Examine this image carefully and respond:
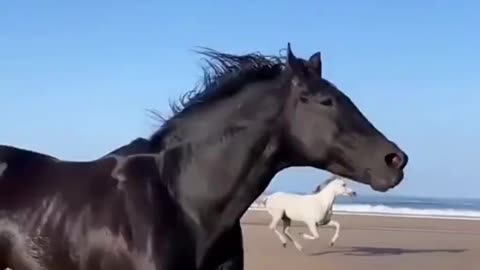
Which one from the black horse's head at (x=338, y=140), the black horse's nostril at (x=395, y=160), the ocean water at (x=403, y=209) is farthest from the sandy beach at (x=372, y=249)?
the black horse's nostril at (x=395, y=160)

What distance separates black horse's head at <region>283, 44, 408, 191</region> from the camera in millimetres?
4805

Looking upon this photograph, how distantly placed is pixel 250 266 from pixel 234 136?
10.4m

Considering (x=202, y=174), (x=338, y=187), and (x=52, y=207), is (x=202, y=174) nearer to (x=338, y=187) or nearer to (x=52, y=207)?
(x=52, y=207)

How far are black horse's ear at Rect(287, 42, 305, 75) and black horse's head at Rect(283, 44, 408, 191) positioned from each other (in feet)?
0.40

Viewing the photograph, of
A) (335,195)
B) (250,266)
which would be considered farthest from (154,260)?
(335,195)

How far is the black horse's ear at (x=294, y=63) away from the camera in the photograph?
5062mm

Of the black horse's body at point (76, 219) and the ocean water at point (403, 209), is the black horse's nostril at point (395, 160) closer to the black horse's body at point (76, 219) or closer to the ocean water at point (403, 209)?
the black horse's body at point (76, 219)

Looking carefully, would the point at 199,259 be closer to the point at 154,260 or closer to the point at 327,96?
the point at 154,260

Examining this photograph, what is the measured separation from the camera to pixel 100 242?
4.83 meters

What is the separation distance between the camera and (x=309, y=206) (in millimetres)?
19781

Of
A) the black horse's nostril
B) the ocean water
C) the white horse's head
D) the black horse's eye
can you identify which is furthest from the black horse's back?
the ocean water

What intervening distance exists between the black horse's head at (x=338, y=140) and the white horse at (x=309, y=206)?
14332mm

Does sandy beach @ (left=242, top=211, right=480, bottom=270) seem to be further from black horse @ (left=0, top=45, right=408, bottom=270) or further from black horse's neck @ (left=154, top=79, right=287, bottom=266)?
black horse's neck @ (left=154, top=79, right=287, bottom=266)

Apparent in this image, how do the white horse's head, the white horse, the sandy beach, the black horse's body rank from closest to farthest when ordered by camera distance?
1. the black horse's body
2. the sandy beach
3. the white horse
4. the white horse's head
